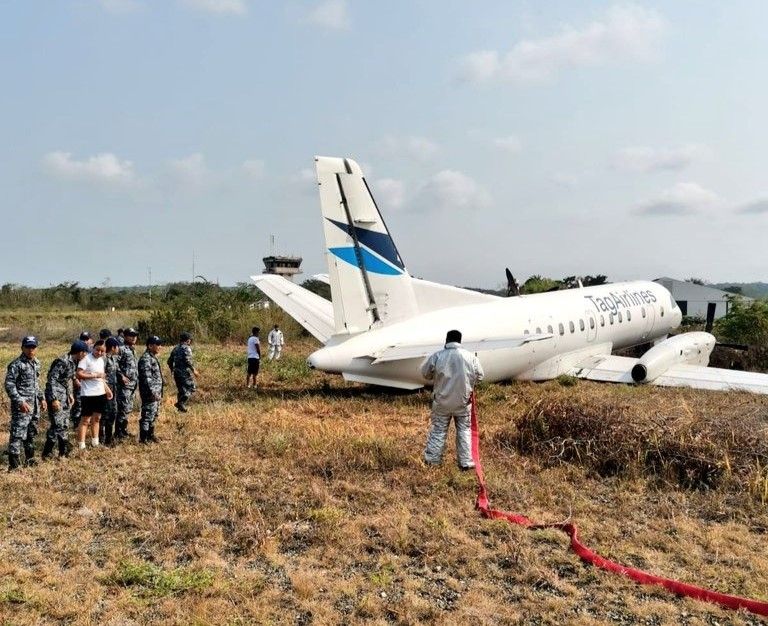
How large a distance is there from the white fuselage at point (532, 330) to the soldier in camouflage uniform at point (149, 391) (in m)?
3.14

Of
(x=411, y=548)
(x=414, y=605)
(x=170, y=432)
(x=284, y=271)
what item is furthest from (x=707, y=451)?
(x=284, y=271)

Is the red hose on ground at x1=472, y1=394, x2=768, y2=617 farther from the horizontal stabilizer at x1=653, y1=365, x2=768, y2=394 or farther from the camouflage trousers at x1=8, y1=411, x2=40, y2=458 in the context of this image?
the horizontal stabilizer at x1=653, y1=365, x2=768, y2=394

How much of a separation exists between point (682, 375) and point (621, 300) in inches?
187

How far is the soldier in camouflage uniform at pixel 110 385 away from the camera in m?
11.2

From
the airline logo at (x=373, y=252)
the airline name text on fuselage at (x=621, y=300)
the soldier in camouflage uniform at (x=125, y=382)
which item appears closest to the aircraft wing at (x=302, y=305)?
the airline logo at (x=373, y=252)

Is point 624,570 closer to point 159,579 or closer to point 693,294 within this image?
point 159,579

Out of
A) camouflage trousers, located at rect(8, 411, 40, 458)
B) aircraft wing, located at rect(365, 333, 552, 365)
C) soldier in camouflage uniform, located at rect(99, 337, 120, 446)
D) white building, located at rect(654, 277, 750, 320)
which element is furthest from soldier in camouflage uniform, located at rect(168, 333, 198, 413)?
white building, located at rect(654, 277, 750, 320)

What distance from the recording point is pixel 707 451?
8.66 metres

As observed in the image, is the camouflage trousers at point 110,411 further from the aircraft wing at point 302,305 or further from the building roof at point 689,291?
the building roof at point 689,291

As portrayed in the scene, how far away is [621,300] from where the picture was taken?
21.2m

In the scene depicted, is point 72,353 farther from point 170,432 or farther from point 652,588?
point 652,588

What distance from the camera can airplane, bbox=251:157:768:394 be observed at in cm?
1362

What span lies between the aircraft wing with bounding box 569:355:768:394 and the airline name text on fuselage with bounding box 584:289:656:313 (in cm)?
173

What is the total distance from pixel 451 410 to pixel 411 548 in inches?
118
